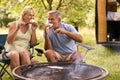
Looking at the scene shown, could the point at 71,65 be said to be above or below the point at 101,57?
above

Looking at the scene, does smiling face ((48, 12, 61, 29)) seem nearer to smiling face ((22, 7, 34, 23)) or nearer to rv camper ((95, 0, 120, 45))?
smiling face ((22, 7, 34, 23))

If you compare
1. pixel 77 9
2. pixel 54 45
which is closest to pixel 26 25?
pixel 54 45

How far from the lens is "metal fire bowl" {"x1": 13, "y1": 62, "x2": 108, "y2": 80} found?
9.41ft

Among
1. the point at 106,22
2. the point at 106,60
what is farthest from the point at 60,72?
the point at 106,22

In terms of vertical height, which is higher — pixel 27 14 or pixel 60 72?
pixel 27 14

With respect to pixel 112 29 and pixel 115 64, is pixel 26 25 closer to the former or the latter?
pixel 115 64

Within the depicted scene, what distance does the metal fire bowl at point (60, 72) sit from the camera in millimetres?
2869

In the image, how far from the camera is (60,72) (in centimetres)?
308

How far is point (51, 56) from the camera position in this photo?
3807 millimetres

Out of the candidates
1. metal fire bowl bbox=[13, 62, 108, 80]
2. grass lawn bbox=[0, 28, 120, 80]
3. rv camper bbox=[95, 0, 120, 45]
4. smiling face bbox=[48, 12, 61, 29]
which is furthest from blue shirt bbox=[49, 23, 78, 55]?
rv camper bbox=[95, 0, 120, 45]

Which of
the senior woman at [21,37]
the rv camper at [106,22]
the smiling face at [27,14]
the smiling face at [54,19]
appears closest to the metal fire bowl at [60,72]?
the senior woman at [21,37]

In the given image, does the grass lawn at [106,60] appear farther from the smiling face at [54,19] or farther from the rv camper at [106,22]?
the smiling face at [54,19]

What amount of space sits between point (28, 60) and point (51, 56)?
28 centimetres

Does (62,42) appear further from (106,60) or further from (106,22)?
(106,22)
